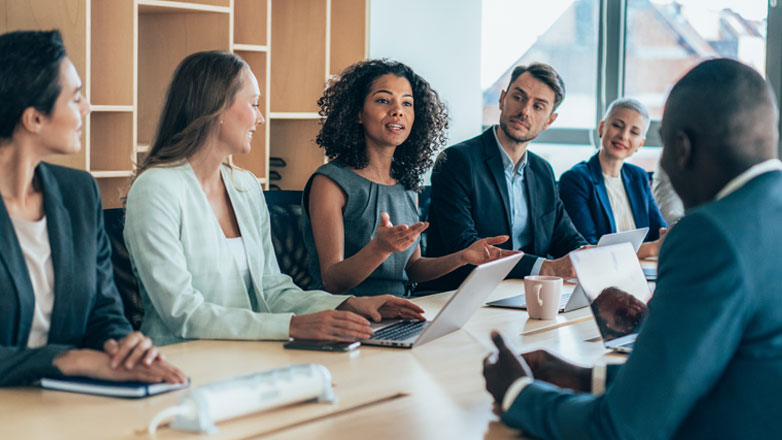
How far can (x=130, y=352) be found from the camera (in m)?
1.44

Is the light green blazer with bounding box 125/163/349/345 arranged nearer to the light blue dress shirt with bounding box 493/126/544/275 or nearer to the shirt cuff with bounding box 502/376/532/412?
the shirt cuff with bounding box 502/376/532/412

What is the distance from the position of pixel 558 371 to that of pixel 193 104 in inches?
45.2

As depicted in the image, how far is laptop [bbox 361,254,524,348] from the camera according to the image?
1728 mm

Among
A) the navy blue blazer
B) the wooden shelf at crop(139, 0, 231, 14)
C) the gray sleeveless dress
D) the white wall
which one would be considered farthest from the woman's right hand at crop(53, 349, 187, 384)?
the white wall

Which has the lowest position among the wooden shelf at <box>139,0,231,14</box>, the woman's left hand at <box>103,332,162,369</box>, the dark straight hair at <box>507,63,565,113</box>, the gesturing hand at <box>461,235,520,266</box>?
the woman's left hand at <box>103,332,162,369</box>

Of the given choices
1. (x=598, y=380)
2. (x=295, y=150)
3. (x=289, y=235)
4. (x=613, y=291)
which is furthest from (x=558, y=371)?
(x=295, y=150)

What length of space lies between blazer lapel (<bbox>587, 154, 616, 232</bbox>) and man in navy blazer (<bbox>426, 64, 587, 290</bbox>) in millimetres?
453

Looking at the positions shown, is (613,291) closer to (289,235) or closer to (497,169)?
(289,235)

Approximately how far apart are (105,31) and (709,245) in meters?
2.96

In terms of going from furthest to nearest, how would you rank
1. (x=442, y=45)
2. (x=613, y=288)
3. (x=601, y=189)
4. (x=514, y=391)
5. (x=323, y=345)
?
1. (x=442, y=45)
2. (x=601, y=189)
3. (x=613, y=288)
4. (x=323, y=345)
5. (x=514, y=391)

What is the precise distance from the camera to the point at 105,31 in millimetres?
3436

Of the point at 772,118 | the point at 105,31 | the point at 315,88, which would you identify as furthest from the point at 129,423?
the point at 315,88

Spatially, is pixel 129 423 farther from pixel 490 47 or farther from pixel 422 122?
pixel 490 47

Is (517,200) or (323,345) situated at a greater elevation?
(517,200)
